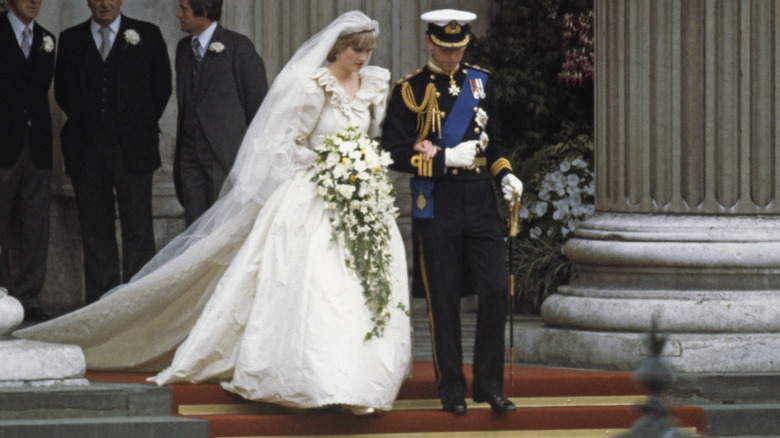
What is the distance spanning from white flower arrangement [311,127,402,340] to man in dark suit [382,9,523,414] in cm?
13

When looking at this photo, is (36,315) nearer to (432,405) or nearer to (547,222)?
(432,405)

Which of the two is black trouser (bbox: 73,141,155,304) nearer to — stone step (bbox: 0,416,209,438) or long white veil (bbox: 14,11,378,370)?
long white veil (bbox: 14,11,378,370)

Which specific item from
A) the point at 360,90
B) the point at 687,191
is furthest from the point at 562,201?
the point at 360,90

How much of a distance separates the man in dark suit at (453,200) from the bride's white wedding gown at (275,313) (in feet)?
0.70

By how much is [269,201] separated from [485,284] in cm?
113

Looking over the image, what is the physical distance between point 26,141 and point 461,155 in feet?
12.3

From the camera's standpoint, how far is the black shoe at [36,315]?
9.02 meters

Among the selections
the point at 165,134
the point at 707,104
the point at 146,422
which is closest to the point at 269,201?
the point at 146,422

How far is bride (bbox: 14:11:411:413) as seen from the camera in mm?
6238

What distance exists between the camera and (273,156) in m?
6.78

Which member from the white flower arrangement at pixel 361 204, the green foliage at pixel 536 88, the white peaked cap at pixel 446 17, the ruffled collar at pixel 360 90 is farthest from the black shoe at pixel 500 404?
the green foliage at pixel 536 88

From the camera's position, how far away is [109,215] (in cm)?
907

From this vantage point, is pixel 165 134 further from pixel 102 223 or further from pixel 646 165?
pixel 646 165

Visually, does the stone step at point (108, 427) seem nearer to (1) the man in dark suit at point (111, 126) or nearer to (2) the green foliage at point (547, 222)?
(1) the man in dark suit at point (111, 126)
